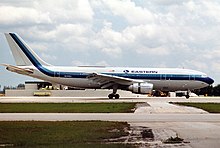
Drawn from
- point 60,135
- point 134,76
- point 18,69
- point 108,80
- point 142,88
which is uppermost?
point 18,69

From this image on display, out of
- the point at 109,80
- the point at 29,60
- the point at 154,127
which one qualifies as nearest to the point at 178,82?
the point at 109,80

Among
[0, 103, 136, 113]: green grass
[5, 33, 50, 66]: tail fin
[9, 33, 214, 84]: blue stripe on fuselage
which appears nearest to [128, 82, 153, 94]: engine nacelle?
[9, 33, 214, 84]: blue stripe on fuselage

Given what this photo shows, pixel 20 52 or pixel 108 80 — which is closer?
pixel 108 80

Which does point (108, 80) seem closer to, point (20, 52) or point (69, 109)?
point (20, 52)

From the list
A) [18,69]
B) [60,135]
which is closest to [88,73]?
[18,69]

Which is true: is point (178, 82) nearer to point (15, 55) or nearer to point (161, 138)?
point (15, 55)

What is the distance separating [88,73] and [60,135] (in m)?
37.5

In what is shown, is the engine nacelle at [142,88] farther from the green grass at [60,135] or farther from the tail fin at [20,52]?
the green grass at [60,135]

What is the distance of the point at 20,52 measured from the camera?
53.2 m

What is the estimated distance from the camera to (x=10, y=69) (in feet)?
173

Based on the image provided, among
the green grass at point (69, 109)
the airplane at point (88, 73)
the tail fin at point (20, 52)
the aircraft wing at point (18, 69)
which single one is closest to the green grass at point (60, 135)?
the green grass at point (69, 109)

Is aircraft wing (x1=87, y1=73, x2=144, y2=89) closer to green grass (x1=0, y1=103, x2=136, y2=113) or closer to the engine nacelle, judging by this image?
the engine nacelle

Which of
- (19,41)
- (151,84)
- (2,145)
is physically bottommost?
(2,145)

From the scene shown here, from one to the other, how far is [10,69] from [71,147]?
41.7 meters
